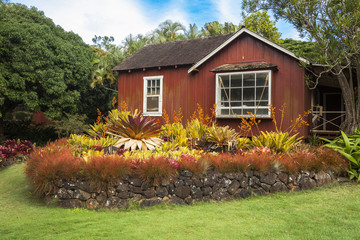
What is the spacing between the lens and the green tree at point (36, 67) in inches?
627

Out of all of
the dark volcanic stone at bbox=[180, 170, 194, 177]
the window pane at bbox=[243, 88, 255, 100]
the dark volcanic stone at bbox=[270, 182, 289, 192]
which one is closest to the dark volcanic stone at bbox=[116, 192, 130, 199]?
Answer: the dark volcanic stone at bbox=[180, 170, 194, 177]

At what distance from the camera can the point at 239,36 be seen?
1230 cm

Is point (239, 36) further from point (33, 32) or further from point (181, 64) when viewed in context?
point (33, 32)

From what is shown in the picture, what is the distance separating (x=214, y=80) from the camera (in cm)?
1293

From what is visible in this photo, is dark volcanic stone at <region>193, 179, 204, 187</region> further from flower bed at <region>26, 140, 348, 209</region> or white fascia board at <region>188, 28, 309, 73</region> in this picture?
white fascia board at <region>188, 28, 309, 73</region>

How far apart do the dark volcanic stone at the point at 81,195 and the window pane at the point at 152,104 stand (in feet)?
26.4

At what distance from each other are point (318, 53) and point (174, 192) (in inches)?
266

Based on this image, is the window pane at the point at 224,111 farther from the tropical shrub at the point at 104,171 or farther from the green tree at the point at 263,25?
the green tree at the point at 263,25

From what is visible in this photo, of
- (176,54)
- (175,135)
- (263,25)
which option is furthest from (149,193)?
(263,25)

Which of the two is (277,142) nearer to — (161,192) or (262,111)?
(262,111)

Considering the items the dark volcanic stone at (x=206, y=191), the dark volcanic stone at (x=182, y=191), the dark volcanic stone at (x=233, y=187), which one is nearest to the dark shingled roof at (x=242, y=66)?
the dark volcanic stone at (x=233, y=187)

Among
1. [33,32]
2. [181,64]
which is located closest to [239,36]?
[181,64]

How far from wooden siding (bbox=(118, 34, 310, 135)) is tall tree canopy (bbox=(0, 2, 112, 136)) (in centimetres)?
473

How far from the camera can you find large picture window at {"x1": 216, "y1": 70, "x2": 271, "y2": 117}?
11.5 m
